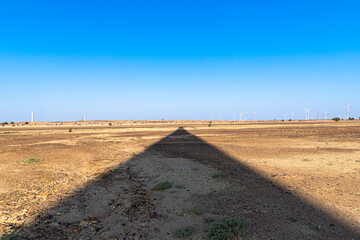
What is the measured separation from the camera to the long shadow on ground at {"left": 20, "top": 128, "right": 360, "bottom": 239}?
5.16 meters

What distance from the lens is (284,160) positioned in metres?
14.0

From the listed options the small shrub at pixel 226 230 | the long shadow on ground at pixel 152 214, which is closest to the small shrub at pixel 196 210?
the long shadow on ground at pixel 152 214

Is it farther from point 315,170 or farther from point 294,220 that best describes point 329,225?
point 315,170

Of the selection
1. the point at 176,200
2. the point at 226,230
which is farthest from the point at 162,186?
the point at 226,230

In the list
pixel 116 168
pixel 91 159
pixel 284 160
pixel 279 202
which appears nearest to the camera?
pixel 279 202

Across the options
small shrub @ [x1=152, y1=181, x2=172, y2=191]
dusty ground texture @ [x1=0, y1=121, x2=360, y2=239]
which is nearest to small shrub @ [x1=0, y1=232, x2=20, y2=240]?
dusty ground texture @ [x1=0, y1=121, x2=360, y2=239]

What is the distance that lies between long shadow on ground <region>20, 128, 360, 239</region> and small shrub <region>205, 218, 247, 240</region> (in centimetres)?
20

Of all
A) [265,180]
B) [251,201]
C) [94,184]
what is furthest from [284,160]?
[94,184]

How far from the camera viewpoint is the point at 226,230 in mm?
4941

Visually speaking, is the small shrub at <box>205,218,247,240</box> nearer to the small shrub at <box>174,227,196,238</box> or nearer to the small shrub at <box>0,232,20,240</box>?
the small shrub at <box>174,227,196,238</box>

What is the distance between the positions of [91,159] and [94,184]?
641 cm

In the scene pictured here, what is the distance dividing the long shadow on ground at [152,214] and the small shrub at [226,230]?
20cm

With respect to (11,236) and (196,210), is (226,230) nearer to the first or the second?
(196,210)

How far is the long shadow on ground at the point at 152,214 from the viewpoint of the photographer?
5156 millimetres
